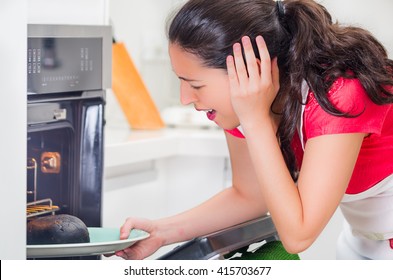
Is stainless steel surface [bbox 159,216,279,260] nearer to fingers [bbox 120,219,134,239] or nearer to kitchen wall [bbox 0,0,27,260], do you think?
fingers [bbox 120,219,134,239]

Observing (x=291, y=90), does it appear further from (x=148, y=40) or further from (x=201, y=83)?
(x=148, y=40)

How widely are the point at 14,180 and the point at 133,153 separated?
87cm

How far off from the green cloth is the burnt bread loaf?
0.69 feet

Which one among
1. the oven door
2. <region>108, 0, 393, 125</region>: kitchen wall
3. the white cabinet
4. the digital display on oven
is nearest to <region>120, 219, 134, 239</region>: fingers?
the oven door

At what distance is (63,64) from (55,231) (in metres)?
0.26

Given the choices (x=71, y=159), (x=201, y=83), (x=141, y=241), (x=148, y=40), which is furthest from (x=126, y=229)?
(x=148, y=40)

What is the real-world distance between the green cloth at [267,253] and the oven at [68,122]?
0.87ft

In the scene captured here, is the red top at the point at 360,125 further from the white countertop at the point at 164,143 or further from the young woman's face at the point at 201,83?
the white countertop at the point at 164,143

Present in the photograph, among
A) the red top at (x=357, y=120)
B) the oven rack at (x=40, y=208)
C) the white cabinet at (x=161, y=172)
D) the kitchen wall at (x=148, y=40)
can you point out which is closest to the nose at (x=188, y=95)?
the red top at (x=357, y=120)

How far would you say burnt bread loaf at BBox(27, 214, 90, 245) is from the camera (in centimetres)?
99

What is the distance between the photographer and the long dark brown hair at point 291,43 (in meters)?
0.96

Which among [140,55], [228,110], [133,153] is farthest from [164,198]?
[228,110]

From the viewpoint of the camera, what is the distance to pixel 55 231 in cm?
101
